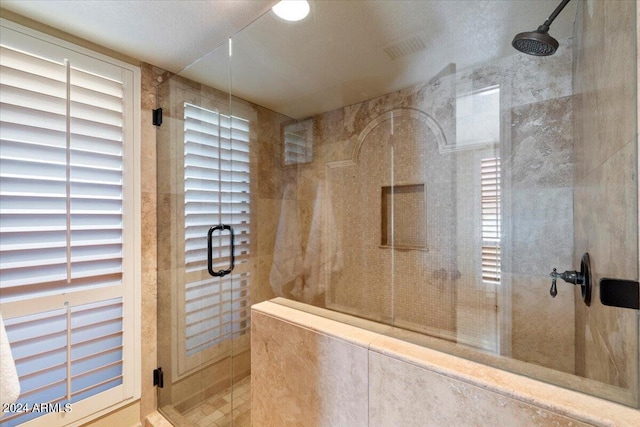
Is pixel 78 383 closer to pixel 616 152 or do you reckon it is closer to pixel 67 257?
pixel 67 257

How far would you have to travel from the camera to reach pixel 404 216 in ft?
5.75

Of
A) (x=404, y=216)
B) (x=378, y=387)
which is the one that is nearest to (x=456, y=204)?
(x=404, y=216)

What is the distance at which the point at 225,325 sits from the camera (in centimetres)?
164

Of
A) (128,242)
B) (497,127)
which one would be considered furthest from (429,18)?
(128,242)

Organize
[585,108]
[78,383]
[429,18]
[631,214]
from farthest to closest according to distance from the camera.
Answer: [78,383] → [429,18] → [585,108] → [631,214]

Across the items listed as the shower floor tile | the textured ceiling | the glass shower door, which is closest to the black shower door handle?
the glass shower door

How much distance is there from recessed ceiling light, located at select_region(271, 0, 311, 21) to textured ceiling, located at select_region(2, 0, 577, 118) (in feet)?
0.11

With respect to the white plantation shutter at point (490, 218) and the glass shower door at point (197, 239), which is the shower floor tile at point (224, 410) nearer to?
the glass shower door at point (197, 239)

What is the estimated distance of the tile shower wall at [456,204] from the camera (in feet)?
3.95

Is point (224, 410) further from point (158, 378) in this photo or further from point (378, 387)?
point (378, 387)

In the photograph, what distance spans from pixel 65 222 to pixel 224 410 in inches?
51.8

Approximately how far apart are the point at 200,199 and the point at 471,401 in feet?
5.30

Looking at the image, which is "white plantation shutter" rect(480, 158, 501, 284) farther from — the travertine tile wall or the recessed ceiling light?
the recessed ceiling light

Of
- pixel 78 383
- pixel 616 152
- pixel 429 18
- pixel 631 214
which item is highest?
pixel 429 18
